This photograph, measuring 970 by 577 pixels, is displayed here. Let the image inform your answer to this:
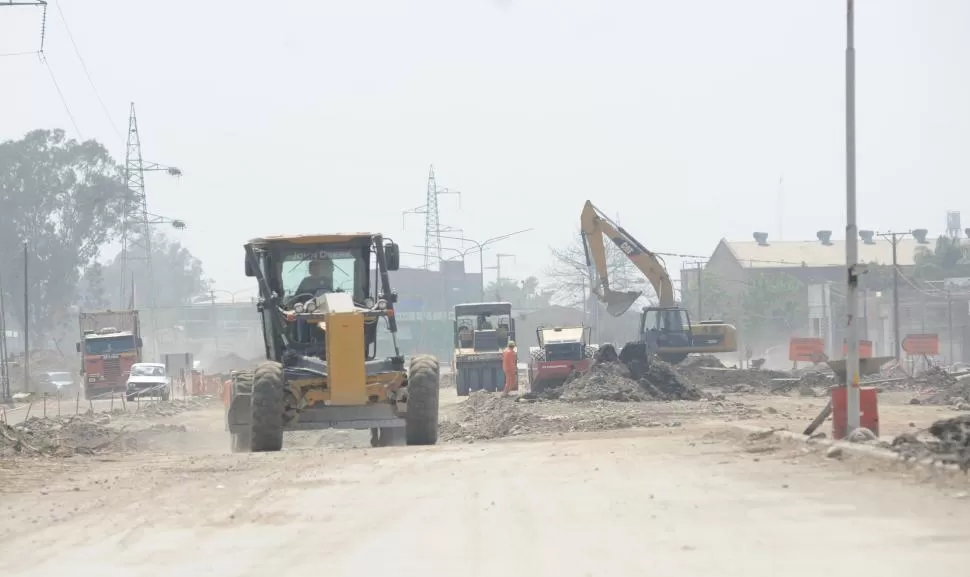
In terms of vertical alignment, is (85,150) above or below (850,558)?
above

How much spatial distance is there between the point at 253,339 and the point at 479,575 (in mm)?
126748

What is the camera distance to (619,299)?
42938mm

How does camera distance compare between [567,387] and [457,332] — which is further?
[457,332]

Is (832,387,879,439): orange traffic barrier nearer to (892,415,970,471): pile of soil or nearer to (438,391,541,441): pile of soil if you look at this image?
(892,415,970,471): pile of soil

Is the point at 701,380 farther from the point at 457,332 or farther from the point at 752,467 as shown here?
the point at 752,467

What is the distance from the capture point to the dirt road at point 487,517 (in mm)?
9188

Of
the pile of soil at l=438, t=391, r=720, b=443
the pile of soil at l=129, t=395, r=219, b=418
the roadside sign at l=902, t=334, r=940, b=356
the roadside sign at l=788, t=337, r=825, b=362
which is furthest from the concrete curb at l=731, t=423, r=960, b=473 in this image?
the roadside sign at l=902, t=334, r=940, b=356

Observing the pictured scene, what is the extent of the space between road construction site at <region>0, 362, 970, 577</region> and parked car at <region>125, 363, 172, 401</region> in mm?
36961

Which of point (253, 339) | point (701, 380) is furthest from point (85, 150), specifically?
point (701, 380)

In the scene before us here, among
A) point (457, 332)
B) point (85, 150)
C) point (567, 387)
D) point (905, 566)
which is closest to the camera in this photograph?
point (905, 566)

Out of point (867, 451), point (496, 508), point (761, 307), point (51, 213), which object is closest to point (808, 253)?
point (761, 307)

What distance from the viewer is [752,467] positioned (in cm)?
1493

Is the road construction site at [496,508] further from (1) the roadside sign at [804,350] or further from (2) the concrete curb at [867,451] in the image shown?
(1) the roadside sign at [804,350]

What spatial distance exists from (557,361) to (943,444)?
27.1m
